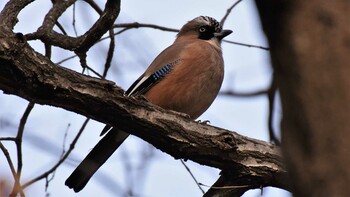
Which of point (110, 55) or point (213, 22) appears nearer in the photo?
point (110, 55)

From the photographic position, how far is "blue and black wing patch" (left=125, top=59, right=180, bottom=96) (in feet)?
22.6

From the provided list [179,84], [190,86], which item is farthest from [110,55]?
[190,86]

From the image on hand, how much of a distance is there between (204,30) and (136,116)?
12.8 ft

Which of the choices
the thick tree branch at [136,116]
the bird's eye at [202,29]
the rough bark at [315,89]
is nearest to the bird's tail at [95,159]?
the thick tree branch at [136,116]

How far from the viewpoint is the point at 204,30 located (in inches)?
334

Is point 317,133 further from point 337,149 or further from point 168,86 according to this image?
point 168,86

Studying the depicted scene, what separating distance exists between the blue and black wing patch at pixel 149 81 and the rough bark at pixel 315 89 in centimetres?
543

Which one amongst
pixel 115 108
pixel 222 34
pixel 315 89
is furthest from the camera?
pixel 222 34

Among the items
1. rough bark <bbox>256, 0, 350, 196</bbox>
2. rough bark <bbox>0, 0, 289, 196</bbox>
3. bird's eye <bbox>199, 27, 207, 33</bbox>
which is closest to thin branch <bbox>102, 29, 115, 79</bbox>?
rough bark <bbox>0, 0, 289, 196</bbox>

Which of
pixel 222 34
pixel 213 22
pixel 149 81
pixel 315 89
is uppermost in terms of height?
pixel 213 22

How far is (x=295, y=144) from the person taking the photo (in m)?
1.43

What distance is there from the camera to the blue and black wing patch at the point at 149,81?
22.6 feet

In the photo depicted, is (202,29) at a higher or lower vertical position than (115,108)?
higher

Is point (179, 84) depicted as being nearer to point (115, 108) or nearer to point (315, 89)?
point (115, 108)
